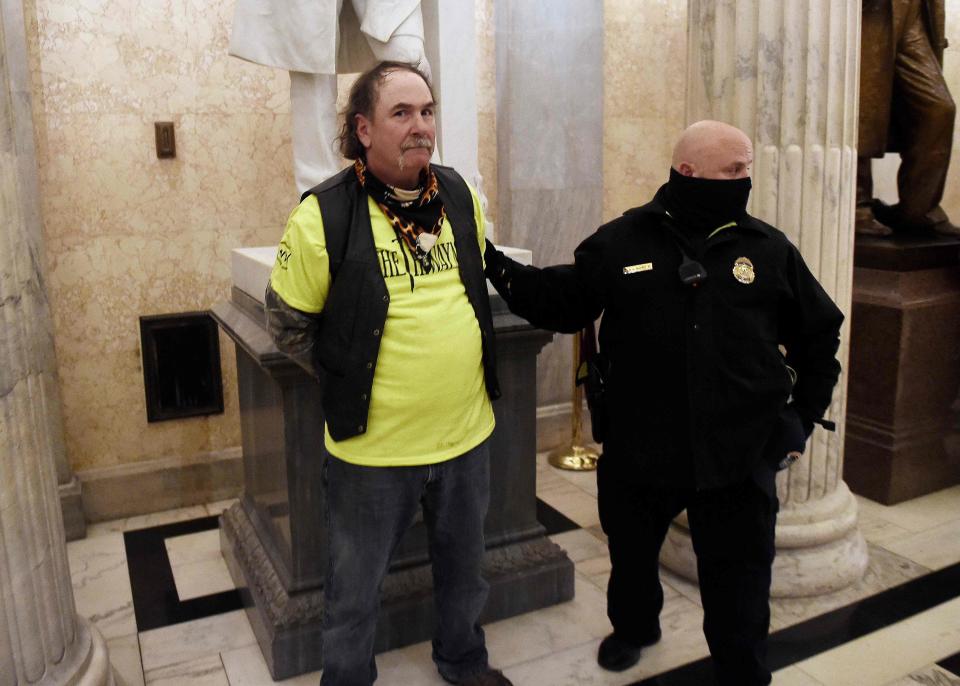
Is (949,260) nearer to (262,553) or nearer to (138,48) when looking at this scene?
(262,553)

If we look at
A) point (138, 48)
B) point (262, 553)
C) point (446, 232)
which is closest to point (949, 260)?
point (446, 232)

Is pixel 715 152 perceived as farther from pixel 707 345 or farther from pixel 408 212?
pixel 408 212

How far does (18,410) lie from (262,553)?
1286mm

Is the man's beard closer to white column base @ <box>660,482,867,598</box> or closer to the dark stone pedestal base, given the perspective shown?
the dark stone pedestal base

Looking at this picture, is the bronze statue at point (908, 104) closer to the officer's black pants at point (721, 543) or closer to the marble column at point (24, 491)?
the officer's black pants at point (721, 543)

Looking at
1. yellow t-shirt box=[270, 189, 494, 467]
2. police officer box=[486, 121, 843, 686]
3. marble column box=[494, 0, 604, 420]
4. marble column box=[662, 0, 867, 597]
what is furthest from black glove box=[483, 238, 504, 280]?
marble column box=[494, 0, 604, 420]

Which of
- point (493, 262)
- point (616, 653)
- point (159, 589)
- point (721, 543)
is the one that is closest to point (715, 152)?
point (493, 262)

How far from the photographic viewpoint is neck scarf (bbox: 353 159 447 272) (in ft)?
Answer: 7.52

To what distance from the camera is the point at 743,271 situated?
2.40m

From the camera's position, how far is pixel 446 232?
7.82ft

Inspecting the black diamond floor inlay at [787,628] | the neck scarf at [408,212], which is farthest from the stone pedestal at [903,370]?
the neck scarf at [408,212]

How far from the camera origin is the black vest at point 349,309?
7.27 feet

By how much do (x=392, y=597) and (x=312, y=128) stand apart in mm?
1708

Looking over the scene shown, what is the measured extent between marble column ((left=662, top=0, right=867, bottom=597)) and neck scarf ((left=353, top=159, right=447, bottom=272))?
1477 mm
